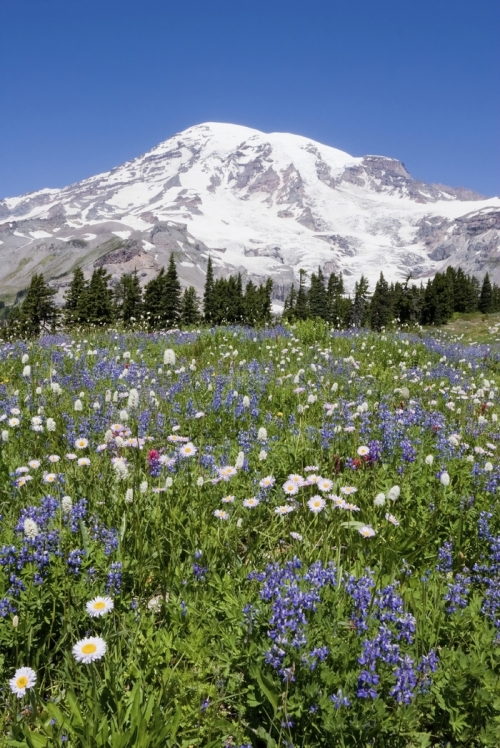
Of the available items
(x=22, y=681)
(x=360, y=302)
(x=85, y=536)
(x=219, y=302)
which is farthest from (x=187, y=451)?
(x=360, y=302)

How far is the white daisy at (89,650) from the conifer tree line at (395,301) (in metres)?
66.5

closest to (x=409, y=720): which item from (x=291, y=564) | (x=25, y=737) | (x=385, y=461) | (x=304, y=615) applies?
(x=304, y=615)

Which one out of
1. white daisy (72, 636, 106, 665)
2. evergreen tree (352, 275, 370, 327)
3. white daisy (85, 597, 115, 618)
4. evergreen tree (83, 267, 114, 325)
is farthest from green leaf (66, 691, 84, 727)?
evergreen tree (352, 275, 370, 327)

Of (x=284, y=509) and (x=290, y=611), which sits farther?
(x=284, y=509)

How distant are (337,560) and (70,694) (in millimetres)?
1769

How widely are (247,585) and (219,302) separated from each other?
80.4 meters

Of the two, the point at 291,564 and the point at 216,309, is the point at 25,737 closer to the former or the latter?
the point at 291,564

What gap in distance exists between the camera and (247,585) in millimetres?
3059

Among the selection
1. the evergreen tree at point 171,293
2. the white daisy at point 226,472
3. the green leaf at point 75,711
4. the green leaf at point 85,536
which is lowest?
the green leaf at point 75,711

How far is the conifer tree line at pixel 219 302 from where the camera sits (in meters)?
51.9

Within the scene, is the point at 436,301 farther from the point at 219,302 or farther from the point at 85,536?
the point at 85,536

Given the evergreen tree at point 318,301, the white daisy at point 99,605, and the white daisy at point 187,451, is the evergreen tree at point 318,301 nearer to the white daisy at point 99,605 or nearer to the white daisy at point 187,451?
the white daisy at point 187,451

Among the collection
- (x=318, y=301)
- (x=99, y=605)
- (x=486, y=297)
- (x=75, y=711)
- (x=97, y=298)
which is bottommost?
(x=75, y=711)

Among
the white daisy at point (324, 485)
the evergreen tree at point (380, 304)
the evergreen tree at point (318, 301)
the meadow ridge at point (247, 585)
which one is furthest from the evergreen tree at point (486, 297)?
the white daisy at point (324, 485)
